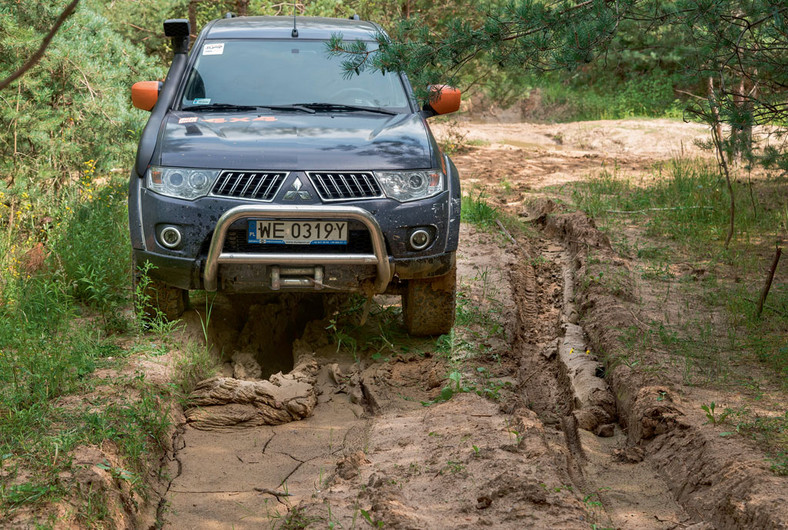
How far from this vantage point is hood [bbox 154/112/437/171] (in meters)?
4.30

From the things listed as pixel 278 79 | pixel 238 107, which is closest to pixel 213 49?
pixel 278 79

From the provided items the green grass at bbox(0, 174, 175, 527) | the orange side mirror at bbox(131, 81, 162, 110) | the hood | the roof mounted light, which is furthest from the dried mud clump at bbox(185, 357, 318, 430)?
the roof mounted light

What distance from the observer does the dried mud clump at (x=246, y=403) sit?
13.5 feet

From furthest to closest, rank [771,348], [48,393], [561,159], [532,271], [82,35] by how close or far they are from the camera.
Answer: [561,159], [82,35], [532,271], [771,348], [48,393]

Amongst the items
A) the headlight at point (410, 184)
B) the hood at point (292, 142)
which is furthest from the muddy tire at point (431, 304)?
the hood at point (292, 142)

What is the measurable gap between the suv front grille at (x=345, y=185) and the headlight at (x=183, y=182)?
551 millimetres

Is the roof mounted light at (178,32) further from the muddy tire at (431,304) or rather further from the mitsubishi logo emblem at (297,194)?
the muddy tire at (431,304)

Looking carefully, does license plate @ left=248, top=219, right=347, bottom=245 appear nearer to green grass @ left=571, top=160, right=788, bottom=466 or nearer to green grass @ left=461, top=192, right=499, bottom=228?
green grass @ left=571, top=160, right=788, bottom=466

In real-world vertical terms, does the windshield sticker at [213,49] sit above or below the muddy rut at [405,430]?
above

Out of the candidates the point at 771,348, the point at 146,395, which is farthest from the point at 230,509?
the point at 771,348

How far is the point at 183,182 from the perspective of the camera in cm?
431

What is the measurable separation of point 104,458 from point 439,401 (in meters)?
1.76

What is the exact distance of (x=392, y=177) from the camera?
4.37 m

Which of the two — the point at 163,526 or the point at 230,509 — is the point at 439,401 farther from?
the point at 163,526
